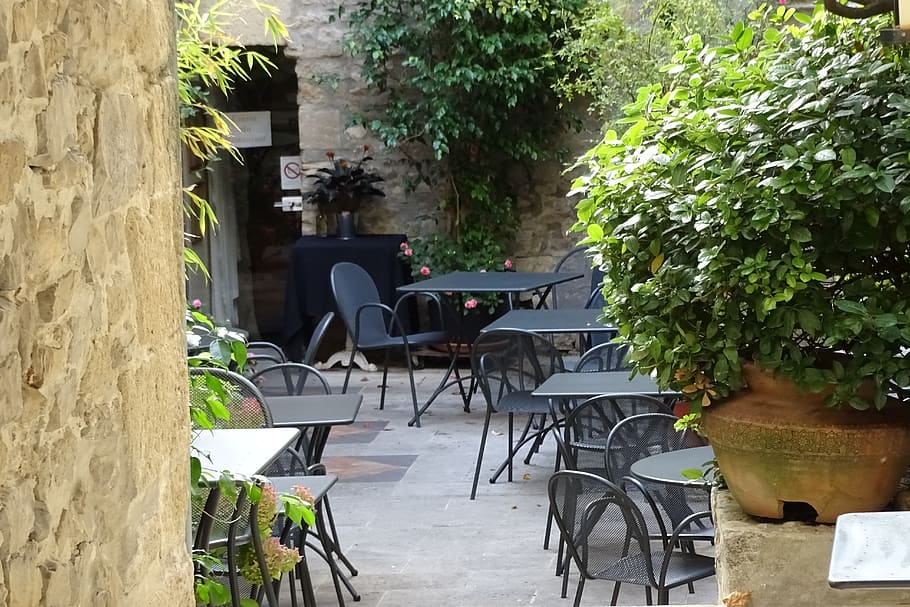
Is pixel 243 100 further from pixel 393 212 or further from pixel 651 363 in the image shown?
pixel 651 363

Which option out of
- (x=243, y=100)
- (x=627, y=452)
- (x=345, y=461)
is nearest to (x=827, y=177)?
(x=627, y=452)

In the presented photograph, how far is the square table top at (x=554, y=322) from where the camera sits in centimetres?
554

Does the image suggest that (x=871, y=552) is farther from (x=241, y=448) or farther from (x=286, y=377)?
(x=286, y=377)

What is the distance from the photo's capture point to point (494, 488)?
5305 mm

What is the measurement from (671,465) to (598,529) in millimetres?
307

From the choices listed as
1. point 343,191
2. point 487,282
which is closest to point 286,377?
point 487,282

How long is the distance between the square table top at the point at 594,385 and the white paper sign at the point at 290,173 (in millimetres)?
4762

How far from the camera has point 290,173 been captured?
914cm

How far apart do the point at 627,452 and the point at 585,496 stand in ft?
1.54

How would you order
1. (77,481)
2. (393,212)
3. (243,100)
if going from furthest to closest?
(243,100) < (393,212) < (77,481)

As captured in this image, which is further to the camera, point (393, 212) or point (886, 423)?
point (393, 212)

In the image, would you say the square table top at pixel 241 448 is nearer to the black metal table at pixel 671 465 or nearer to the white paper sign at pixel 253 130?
the black metal table at pixel 671 465

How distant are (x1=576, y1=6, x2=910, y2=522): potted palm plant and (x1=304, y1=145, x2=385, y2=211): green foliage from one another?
6.37 metres

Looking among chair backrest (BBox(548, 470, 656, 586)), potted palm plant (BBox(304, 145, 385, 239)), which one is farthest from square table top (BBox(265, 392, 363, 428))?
potted palm plant (BBox(304, 145, 385, 239))
